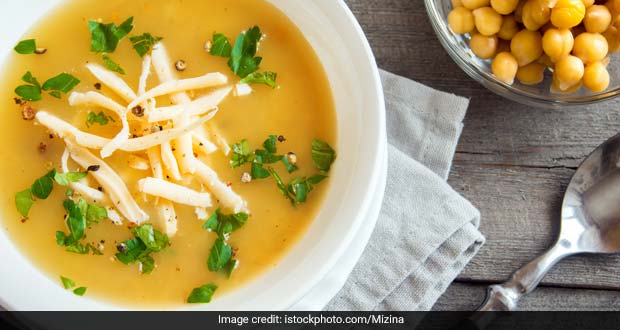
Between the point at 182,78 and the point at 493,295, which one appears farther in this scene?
the point at 493,295

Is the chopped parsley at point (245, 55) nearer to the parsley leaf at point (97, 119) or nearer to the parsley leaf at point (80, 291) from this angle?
the parsley leaf at point (97, 119)

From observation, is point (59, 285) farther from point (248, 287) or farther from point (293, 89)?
point (293, 89)

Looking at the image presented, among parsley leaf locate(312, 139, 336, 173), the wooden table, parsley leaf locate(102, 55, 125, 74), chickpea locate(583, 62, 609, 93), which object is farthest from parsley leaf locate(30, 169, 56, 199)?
chickpea locate(583, 62, 609, 93)

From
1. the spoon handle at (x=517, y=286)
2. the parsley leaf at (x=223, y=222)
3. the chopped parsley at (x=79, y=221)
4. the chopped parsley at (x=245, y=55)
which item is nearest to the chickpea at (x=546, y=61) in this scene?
the spoon handle at (x=517, y=286)

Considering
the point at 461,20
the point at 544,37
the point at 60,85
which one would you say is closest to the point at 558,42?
the point at 544,37

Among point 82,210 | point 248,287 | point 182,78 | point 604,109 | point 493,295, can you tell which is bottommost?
point 493,295

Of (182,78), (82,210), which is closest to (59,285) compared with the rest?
(82,210)
